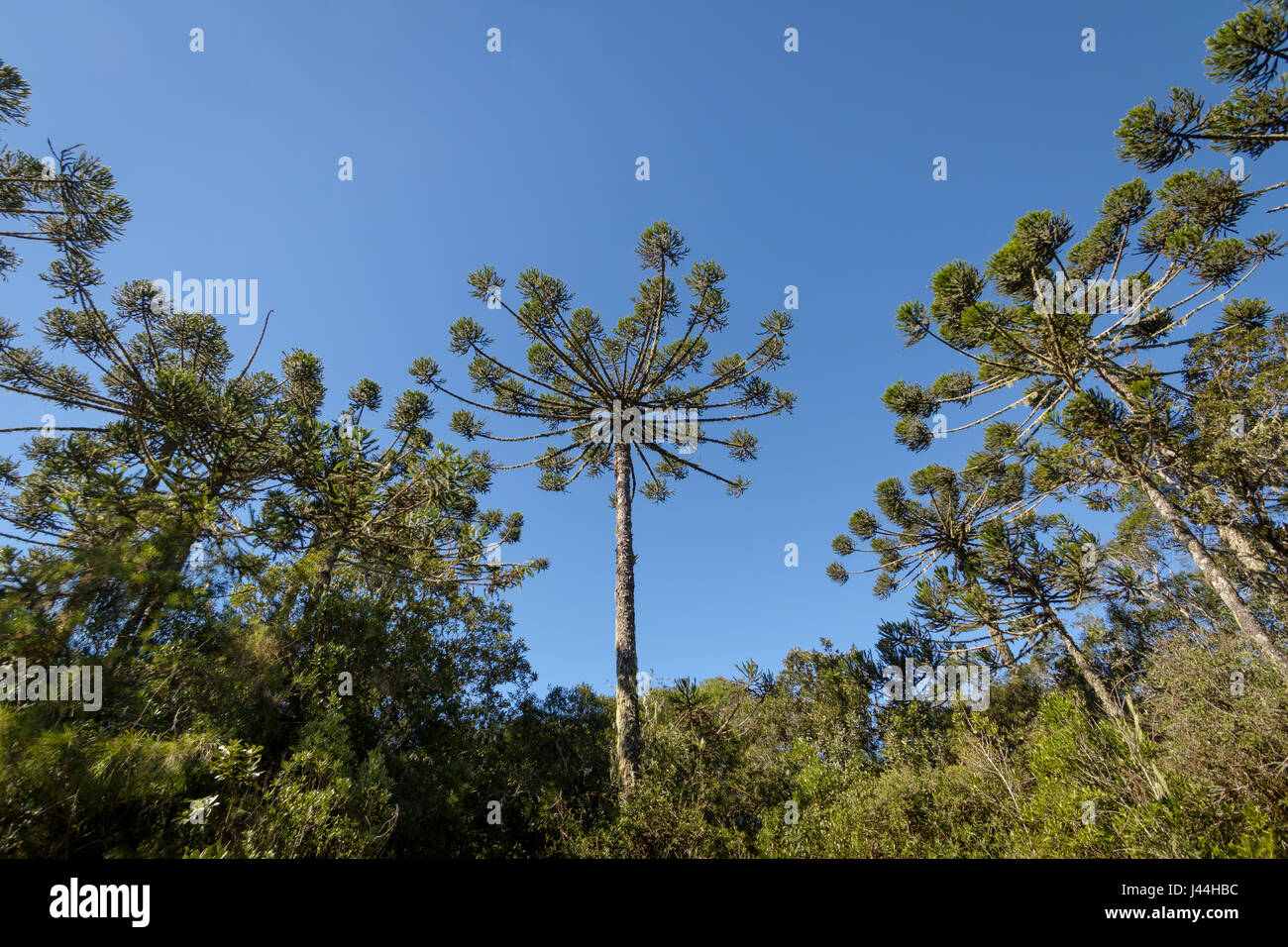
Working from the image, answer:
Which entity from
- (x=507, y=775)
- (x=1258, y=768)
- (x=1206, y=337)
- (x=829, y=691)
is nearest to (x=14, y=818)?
(x=507, y=775)

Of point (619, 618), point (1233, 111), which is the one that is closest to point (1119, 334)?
point (1233, 111)

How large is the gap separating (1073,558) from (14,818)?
15226mm

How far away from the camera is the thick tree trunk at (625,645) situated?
353 inches

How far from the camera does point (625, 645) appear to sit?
10.2 metres

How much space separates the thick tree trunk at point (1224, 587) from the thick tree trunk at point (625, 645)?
356 inches

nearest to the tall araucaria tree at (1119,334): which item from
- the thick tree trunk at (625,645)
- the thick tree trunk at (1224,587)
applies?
the thick tree trunk at (1224,587)

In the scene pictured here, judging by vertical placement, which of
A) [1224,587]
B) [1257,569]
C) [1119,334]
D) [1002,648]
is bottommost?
[1002,648]

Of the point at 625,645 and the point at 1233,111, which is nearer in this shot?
the point at 1233,111

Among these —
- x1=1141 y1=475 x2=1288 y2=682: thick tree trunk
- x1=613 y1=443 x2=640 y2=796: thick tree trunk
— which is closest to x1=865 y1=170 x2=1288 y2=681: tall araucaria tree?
x1=1141 y1=475 x2=1288 y2=682: thick tree trunk

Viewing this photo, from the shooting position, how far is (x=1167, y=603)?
16156 millimetres

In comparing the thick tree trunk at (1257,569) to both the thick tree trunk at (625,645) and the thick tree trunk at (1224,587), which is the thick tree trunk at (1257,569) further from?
the thick tree trunk at (625,645)

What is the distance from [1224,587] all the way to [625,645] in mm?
9720

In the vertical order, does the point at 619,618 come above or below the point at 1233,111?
below

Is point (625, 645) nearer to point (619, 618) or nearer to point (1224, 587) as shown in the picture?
point (619, 618)
